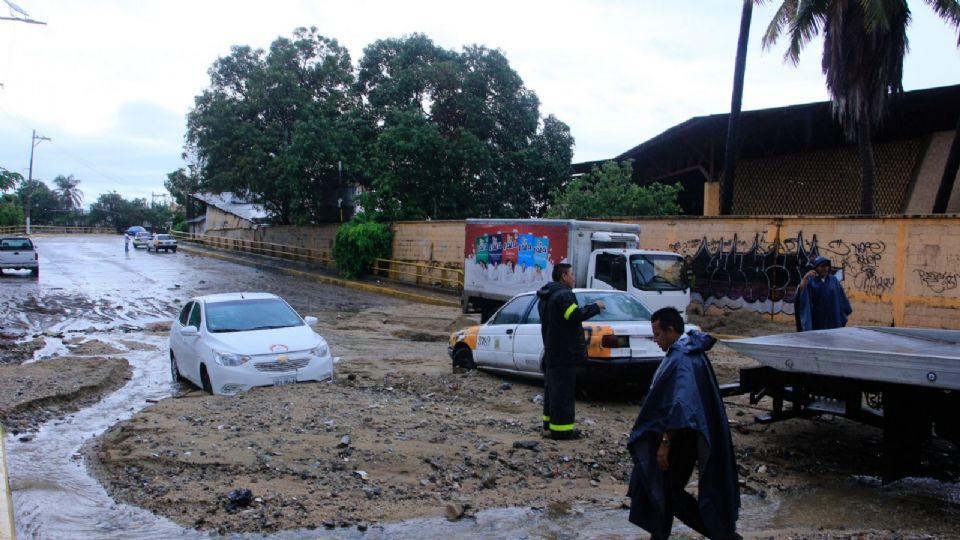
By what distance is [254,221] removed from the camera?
53125 mm

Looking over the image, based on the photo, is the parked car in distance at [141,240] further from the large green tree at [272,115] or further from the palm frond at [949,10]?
the palm frond at [949,10]

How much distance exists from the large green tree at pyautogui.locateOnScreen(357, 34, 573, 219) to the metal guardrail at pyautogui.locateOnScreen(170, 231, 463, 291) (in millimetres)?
2641

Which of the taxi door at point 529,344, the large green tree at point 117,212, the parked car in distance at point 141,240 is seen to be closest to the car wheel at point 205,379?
the taxi door at point 529,344

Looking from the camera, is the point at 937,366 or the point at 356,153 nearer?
the point at 937,366

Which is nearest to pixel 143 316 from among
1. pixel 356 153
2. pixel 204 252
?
pixel 356 153

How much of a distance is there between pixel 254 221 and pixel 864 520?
5121 cm

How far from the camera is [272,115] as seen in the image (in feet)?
132

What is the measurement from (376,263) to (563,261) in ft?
57.6

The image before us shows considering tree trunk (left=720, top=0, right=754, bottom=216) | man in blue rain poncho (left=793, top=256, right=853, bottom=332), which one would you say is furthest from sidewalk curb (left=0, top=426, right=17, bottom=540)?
tree trunk (left=720, top=0, right=754, bottom=216)

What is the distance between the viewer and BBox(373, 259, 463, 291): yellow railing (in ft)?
93.8

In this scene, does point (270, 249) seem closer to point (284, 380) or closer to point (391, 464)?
point (284, 380)

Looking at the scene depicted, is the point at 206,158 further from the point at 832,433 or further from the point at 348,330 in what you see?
the point at 832,433

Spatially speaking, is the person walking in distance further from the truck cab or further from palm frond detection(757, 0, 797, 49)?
palm frond detection(757, 0, 797, 49)

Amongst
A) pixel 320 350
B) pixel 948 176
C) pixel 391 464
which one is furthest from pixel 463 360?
pixel 948 176
